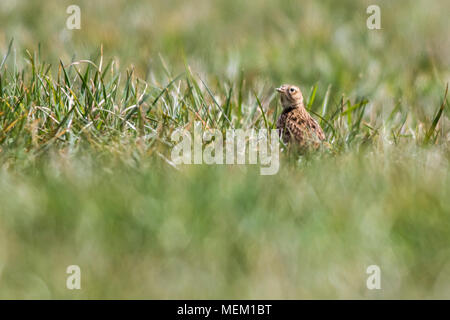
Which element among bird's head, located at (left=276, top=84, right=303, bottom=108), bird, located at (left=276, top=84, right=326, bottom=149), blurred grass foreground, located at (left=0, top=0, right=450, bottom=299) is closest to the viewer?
blurred grass foreground, located at (left=0, top=0, right=450, bottom=299)

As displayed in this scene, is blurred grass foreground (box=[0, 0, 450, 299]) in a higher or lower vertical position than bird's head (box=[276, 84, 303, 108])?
lower

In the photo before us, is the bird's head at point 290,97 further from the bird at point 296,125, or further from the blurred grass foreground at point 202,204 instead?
the blurred grass foreground at point 202,204

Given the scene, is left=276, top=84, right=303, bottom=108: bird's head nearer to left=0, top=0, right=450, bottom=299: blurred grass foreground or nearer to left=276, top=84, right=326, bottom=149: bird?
left=276, top=84, right=326, bottom=149: bird

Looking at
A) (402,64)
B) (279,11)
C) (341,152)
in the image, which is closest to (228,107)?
(341,152)

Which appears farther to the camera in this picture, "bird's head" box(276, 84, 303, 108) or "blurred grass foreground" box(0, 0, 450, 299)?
"bird's head" box(276, 84, 303, 108)

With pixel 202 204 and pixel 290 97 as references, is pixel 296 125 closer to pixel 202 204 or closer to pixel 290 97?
pixel 290 97

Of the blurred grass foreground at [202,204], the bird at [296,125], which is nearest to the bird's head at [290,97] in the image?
the bird at [296,125]

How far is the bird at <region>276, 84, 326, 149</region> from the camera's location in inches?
159

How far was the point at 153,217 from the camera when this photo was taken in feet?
9.58

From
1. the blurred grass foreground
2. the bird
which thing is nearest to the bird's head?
the bird

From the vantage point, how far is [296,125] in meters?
4.23

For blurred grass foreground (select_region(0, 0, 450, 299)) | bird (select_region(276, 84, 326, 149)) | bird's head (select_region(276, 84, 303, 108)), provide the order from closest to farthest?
1. blurred grass foreground (select_region(0, 0, 450, 299))
2. bird (select_region(276, 84, 326, 149))
3. bird's head (select_region(276, 84, 303, 108))

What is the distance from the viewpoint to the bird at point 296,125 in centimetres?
405

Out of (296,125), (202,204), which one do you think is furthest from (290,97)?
(202,204)
